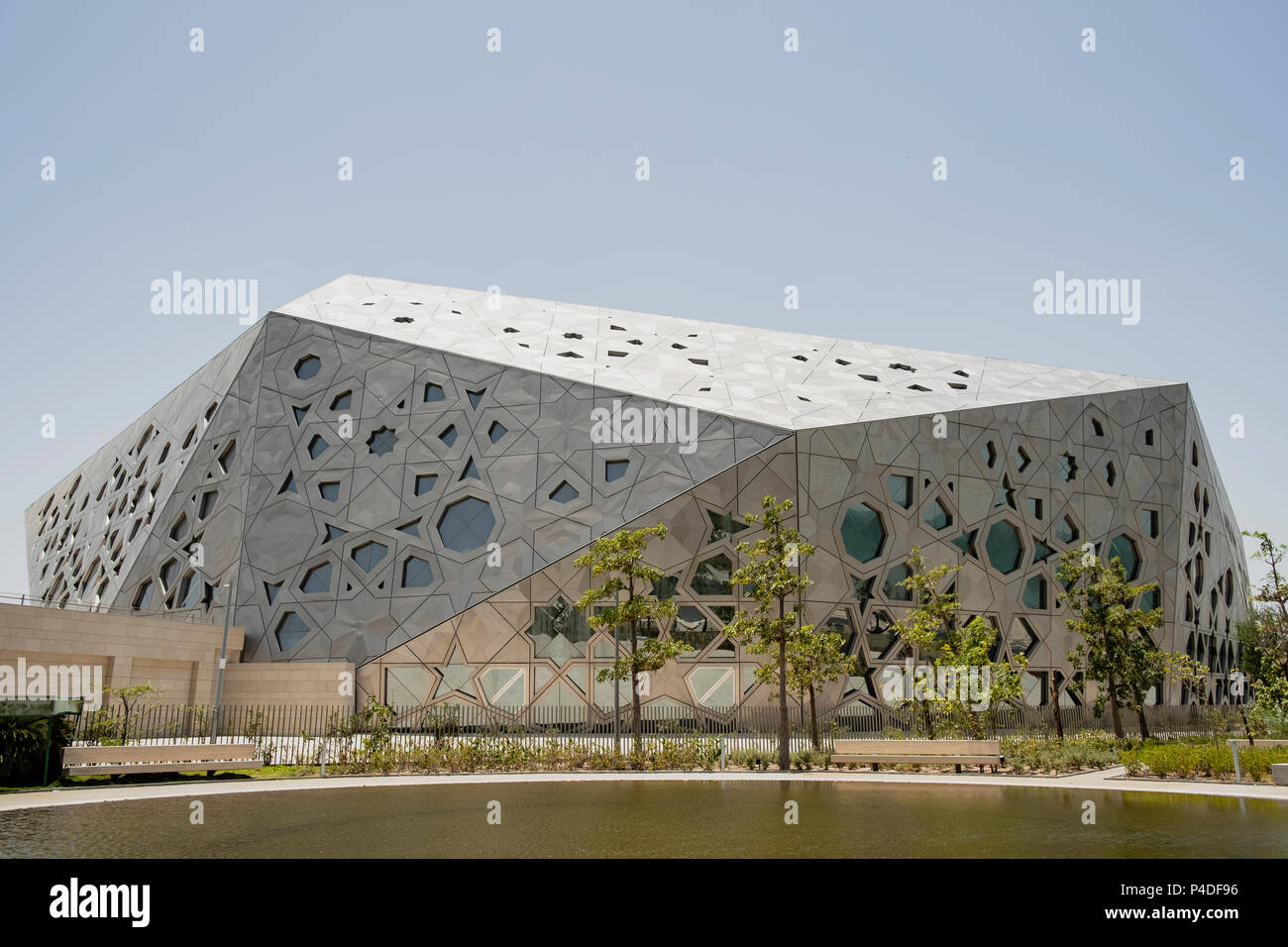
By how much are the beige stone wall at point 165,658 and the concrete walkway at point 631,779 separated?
13084 mm

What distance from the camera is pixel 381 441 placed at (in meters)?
35.6

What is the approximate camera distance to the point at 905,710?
31.1m

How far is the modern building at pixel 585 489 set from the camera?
3128 centimetres

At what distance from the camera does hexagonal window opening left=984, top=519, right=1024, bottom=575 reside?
35.4 m

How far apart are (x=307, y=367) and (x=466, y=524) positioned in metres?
10.8

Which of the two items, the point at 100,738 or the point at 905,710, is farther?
the point at 905,710

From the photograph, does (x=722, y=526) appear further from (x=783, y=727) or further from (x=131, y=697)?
(x=131, y=697)

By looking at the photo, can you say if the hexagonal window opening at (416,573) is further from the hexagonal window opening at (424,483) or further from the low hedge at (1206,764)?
the low hedge at (1206,764)

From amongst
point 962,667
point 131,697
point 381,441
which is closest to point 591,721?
point 962,667

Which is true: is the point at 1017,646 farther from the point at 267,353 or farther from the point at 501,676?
the point at 267,353

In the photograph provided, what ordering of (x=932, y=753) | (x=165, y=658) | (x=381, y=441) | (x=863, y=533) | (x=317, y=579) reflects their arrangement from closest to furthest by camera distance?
(x=932, y=753), (x=165, y=658), (x=863, y=533), (x=317, y=579), (x=381, y=441)

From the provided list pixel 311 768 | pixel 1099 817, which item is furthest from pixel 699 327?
pixel 1099 817

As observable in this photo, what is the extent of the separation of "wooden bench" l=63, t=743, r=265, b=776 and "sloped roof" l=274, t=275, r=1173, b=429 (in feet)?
59.0
